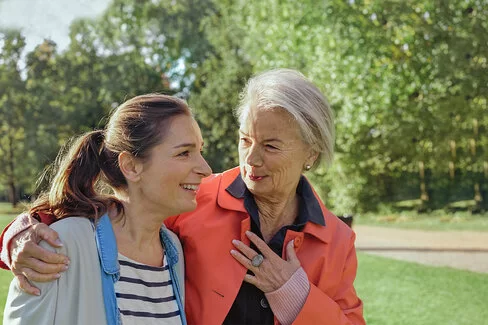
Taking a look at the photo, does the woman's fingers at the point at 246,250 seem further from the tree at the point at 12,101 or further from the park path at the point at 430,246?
the tree at the point at 12,101

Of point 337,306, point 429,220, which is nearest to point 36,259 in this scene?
point 337,306

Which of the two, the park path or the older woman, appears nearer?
the older woman

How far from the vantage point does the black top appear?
2594 millimetres

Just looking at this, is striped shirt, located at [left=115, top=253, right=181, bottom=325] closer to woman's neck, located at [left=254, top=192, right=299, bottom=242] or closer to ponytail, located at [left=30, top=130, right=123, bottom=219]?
ponytail, located at [left=30, top=130, right=123, bottom=219]

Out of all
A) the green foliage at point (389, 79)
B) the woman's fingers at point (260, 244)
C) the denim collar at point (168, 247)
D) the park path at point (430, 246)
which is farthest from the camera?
the green foliage at point (389, 79)

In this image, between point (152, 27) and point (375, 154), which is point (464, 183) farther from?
point (152, 27)

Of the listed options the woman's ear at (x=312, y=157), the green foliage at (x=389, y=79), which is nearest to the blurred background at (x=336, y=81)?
the green foliage at (x=389, y=79)

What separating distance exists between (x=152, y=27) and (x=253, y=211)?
24.6 m

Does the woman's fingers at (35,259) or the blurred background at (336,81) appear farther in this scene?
the blurred background at (336,81)

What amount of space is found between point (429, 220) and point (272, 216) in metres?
14.6

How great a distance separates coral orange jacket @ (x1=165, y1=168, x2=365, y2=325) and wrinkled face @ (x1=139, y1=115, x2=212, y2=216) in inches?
12.2

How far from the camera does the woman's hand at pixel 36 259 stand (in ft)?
6.66

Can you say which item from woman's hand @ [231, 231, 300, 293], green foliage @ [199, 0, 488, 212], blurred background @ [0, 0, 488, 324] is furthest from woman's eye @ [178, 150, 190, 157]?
green foliage @ [199, 0, 488, 212]

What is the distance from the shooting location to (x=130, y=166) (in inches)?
95.5
